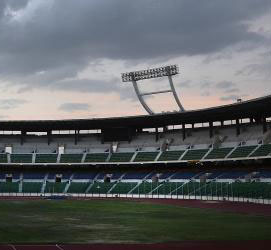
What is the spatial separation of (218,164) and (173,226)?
1622 inches

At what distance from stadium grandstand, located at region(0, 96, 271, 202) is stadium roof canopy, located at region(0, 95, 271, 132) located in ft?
0.47

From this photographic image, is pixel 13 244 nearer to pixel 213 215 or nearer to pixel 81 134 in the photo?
pixel 213 215

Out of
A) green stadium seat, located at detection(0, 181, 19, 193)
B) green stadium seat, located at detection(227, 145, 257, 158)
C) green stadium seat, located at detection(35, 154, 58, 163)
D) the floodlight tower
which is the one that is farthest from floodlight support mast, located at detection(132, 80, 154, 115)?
green stadium seat, located at detection(0, 181, 19, 193)

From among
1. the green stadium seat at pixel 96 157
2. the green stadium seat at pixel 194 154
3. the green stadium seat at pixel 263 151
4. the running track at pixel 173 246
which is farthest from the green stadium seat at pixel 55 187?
the running track at pixel 173 246

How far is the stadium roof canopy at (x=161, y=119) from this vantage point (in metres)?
65.0

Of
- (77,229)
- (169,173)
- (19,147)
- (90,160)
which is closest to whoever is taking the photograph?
(77,229)

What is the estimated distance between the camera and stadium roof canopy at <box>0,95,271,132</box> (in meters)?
65.0

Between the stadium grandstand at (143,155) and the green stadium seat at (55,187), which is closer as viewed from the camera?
the stadium grandstand at (143,155)

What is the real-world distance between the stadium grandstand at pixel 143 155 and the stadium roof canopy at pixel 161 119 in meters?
0.14

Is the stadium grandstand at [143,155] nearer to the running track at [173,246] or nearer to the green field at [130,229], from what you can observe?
the green field at [130,229]

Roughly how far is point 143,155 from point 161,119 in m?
7.08

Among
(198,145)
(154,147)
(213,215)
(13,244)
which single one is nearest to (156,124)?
(154,147)

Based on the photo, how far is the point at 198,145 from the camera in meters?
77.8

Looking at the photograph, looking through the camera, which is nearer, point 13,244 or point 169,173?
point 13,244
